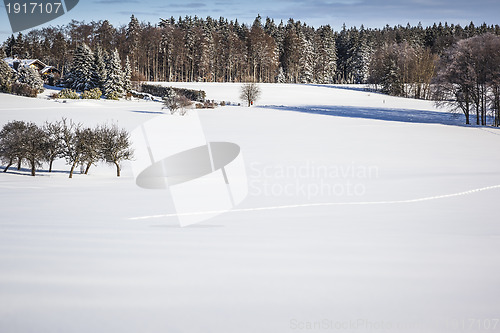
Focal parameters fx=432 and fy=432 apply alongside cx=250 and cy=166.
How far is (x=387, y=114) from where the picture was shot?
5075 cm

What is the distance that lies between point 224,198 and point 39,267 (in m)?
8.70

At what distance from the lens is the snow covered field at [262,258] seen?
4641mm

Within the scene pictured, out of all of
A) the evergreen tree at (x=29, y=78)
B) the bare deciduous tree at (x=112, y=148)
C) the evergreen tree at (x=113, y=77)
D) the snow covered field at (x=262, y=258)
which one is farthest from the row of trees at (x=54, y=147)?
the evergreen tree at (x=29, y=78)

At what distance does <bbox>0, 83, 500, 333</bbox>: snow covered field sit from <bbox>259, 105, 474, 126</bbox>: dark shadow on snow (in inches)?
1161

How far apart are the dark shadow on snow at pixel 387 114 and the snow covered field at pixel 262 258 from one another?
29482 millimetres

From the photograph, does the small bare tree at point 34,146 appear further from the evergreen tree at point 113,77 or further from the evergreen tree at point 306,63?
the evergreen tree at point 306,63

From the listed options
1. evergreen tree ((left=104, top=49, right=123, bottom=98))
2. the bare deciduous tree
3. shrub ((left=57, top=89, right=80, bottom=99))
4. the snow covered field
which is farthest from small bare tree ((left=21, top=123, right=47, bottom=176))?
evergreen tree ((left=104, top=49, right=123, bottom=98))

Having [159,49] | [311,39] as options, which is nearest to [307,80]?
[311,39]

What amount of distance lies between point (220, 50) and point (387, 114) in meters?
Answer: 51.3

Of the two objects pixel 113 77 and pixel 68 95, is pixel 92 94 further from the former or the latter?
pixel 113 77

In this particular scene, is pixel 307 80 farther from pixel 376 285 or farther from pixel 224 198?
pixel 376 285

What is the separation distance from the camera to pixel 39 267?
5.61m

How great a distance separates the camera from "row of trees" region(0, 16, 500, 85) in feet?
277

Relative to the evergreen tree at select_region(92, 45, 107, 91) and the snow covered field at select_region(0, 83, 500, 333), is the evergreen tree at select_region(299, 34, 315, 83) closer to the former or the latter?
the evergreen tree at select_region(92, 45, 107, 91)
